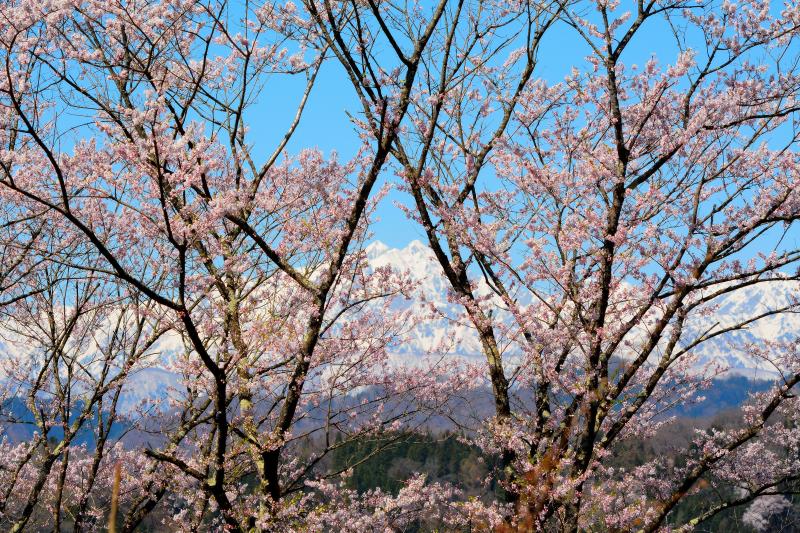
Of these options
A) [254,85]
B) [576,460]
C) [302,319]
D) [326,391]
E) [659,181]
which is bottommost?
[576,460]

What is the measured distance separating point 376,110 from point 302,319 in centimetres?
247

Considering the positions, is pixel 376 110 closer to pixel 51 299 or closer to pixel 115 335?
pixel 115 335

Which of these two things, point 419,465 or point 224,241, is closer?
point 224,241

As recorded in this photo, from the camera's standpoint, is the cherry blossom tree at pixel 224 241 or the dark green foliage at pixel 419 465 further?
the dark green foliage at pixel 419 465

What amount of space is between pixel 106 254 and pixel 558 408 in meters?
5.00

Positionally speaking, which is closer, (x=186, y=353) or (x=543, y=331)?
(x=543, y=331)

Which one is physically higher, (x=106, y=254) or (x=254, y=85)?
(x=254, y=85)

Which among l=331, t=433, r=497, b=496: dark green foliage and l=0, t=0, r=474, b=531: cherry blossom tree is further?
l=331, t=433, r=497, b=496: dark green foliage

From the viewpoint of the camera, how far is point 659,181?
23.4 ft

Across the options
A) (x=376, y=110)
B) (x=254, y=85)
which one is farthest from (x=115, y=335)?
(x=376, y=110)

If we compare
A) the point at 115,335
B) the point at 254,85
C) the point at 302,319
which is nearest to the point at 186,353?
the point at 115,335

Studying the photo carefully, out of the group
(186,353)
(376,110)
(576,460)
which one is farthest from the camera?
(186,353)

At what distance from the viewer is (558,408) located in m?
7.34

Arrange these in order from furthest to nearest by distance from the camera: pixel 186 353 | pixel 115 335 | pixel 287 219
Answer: pixel 115 335
pixel 186 353
pixel 287 219
